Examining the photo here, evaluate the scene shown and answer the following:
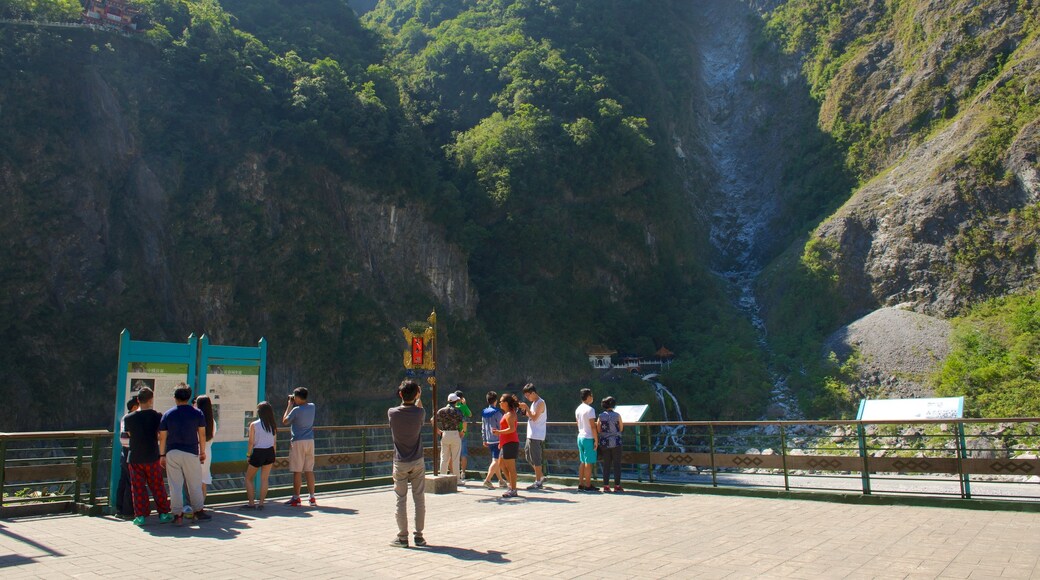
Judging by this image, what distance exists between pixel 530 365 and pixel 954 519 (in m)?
38.8

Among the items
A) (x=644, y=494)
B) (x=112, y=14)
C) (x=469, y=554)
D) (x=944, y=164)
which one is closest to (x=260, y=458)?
(x=469, y=554)

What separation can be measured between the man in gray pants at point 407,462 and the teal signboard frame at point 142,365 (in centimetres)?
412

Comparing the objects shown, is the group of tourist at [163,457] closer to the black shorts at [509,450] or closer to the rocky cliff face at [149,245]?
the black shorts at [509,450]

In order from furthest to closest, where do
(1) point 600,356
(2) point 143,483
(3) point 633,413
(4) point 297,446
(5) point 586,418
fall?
(1) point 600,356, (3) point 633,413, (5) point 586,418, (4) point 297,446, (2) point 143,483

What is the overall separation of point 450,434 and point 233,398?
357 centimetres

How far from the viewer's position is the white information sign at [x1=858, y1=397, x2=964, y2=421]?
10.5 m

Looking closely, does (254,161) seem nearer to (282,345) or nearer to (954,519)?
(282,345)

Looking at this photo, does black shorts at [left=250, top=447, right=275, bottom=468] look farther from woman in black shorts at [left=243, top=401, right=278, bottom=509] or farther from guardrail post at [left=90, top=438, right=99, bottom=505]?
guardrail post at [left=90, top=438, right=99, bottom=505]

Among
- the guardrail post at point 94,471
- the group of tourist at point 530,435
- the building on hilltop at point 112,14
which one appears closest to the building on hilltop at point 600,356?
the building on hilltop at point 112,14

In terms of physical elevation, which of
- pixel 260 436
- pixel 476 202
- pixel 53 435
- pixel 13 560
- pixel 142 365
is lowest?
pixel 13 560

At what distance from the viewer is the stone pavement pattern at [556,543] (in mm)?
6105

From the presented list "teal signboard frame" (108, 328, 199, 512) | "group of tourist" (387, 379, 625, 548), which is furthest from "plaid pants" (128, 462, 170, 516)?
"group of tourist" (387, 379, 625, 548)

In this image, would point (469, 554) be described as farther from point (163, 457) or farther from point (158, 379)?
point (158, 379)

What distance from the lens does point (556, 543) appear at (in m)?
7.39
